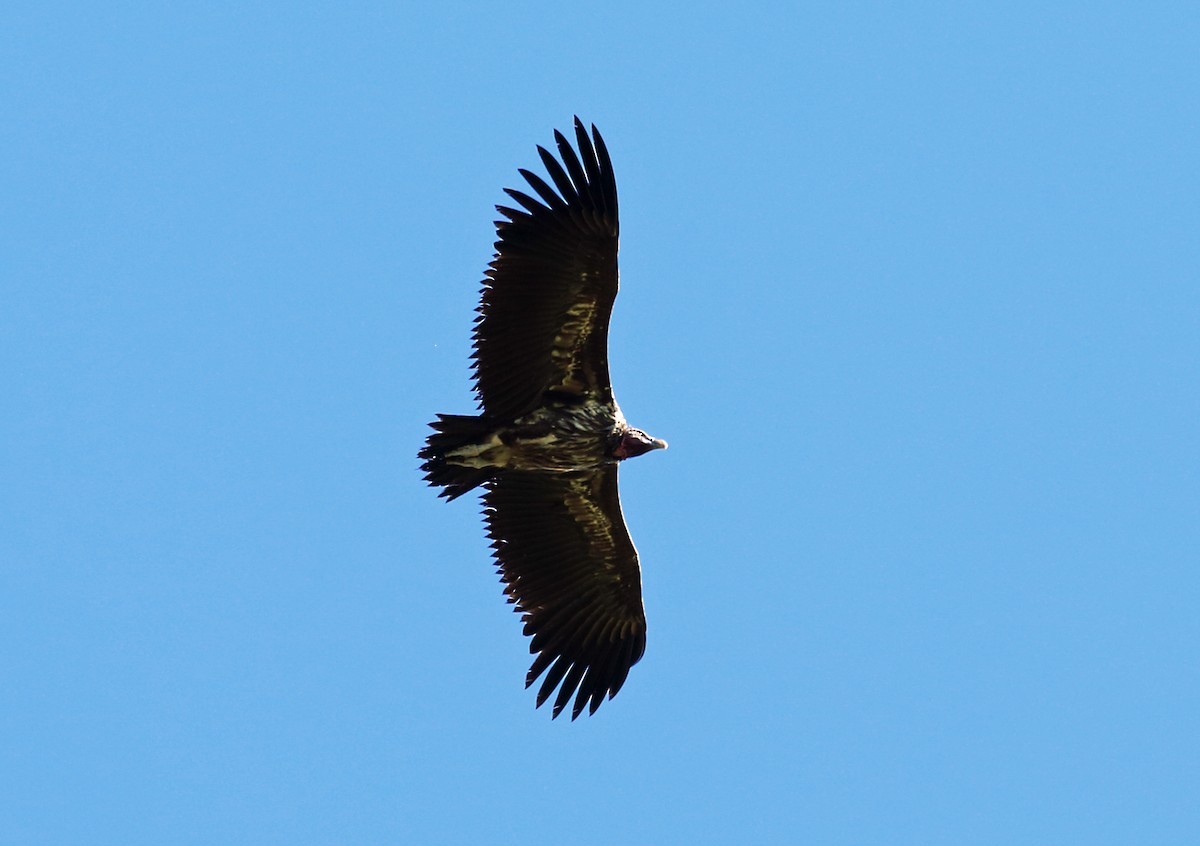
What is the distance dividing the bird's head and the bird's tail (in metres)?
1.42

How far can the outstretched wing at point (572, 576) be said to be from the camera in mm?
19906

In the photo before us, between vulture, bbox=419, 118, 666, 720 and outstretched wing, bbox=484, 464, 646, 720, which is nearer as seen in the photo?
vulture, bbox=419, 118, 666, 720

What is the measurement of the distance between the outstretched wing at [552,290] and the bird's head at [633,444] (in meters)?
0.65

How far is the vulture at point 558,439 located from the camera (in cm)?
1822

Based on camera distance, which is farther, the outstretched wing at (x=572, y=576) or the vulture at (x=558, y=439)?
the outstretched wing at (x=572, y=576)

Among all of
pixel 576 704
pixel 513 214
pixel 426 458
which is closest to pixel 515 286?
pixel 513 214

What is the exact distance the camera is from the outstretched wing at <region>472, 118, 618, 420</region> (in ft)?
→ 59.7

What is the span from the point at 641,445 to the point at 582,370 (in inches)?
41.0

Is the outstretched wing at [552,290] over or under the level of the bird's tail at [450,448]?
over

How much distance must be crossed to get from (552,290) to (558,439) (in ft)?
5.16

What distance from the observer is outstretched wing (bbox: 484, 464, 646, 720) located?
19.9 metres

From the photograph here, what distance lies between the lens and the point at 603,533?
20141mm

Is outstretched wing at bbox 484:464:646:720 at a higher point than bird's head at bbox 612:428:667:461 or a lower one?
lower

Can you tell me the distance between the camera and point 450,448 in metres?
18.6
